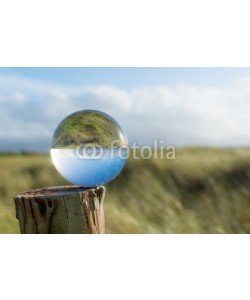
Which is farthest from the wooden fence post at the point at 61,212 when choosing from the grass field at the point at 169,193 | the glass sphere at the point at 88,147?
the grass field at the point at 169,193

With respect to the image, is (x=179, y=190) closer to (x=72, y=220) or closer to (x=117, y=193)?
(x=117, y=193)

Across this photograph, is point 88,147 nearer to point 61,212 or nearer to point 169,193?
point 61,212

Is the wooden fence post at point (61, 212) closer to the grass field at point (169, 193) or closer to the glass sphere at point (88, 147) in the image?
the glass sphere at point (88, 147)

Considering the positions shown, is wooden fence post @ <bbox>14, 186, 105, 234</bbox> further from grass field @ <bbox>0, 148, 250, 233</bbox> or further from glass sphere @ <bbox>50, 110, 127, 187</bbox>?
grass field @ <bbox>0, 148, 250, 233</bbox>

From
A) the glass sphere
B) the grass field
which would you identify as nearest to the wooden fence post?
the glass sphere

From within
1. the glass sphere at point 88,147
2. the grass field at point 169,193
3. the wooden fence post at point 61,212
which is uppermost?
the glass sphere at point 88,147

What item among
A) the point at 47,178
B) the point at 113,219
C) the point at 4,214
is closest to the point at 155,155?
the point at 47,178
